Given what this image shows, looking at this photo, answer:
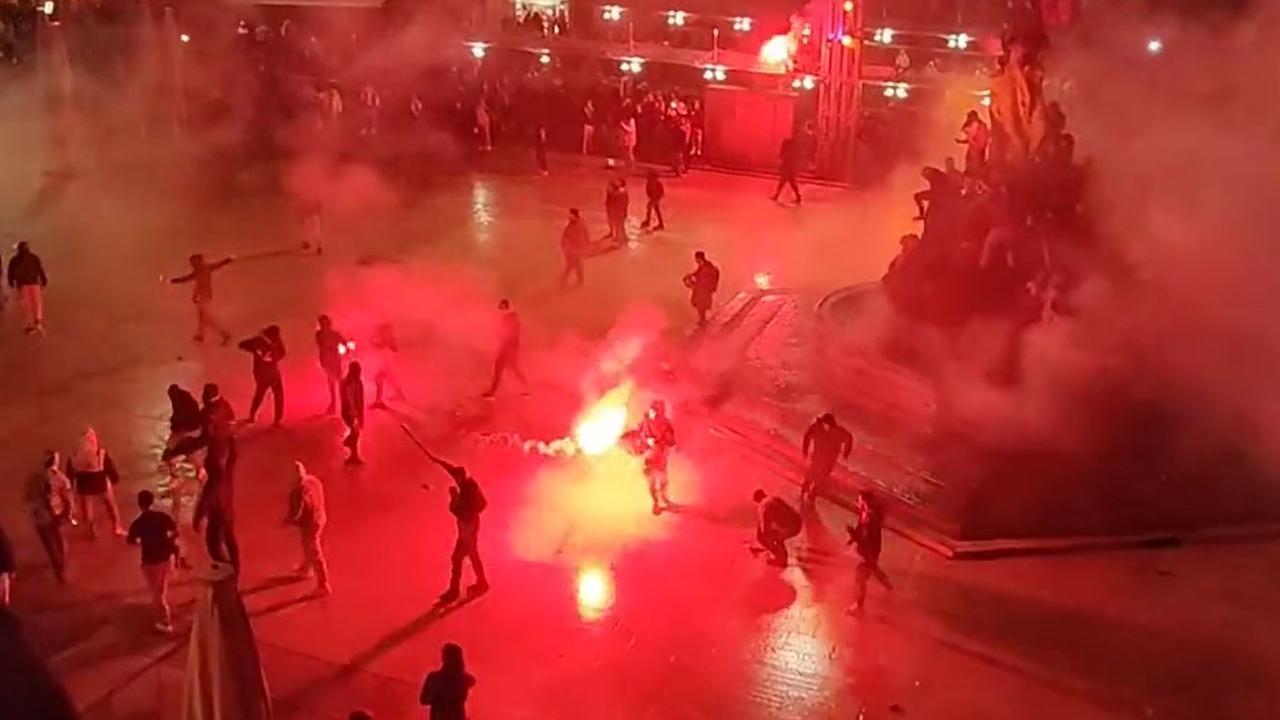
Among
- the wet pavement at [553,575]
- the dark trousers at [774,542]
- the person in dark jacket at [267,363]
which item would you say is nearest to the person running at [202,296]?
the wet pavement at [553,575]

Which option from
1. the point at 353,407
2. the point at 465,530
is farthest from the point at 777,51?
the point at 465,530

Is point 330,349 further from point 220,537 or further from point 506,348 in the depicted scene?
point 220,537

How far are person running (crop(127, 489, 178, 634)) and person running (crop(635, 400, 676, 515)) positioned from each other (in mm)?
4715

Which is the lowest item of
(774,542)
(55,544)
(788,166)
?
(774,542)

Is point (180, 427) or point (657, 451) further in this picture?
point (657, 451)

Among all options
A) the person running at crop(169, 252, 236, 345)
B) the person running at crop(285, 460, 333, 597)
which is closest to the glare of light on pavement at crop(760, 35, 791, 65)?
the person running at crop(169, 252, 236, 345)

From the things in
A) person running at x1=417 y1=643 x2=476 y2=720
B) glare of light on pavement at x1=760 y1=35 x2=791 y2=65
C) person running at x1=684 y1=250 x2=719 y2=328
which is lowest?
person running at x1=417 y1=643 x2=476 y2=720

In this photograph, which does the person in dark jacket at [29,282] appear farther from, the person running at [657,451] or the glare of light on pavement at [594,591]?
the glare of light on pavement at [594,591]

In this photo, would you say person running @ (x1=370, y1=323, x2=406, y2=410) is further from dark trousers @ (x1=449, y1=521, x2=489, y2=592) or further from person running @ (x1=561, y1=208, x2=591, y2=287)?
person running @ (x1=561, y1=208, x2=591, y2=287)

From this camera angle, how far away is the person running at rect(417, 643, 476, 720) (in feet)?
30.1

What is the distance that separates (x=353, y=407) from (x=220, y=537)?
2.85 metres

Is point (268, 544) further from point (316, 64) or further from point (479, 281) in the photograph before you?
point (316, 64)

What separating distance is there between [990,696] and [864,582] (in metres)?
1.54

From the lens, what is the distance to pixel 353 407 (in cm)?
1459
